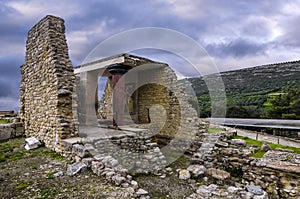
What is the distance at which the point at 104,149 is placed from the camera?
18.1 ft

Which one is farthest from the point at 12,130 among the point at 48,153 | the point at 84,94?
the point at 84,94

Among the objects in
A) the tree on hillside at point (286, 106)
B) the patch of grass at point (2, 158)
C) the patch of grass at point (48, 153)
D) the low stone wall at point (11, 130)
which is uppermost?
the tree on hillside at point (286, 106)

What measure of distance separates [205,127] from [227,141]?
5.13ft

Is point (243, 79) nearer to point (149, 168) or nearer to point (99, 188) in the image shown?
point (149, 168)

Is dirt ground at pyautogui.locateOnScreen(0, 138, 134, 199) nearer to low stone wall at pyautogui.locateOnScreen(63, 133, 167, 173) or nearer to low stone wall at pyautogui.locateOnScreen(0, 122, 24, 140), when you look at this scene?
low stone wall at pyautogui.locateOnScreen(63, 133, 167, 173)

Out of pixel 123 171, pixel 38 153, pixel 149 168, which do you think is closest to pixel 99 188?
pixel 123 171

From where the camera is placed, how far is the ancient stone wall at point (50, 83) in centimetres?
593

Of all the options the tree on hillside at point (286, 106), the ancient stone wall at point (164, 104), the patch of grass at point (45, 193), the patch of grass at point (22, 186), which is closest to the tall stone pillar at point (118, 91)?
the ancient stone wall at point (164, 104)

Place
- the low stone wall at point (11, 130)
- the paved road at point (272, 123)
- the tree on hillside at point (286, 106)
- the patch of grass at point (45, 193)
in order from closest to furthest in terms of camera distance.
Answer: the patch of grass at point (45, 193) < the low stone wall at point (11, 130) < the paved road at point (272, 123) < the tree on hillside at point (286, 106)

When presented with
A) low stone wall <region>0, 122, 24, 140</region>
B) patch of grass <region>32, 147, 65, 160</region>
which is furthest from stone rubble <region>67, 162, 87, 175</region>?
low stone wall <region>0, 122, 24, 140</region>

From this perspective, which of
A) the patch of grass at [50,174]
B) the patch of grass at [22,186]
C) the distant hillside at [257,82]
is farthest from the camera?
the distant hillside at [257,82]

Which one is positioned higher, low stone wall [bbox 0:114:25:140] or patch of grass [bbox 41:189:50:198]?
low stone wall [bbox 0:114:25:140]

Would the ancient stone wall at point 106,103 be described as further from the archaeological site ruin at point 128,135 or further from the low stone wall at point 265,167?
the low stone wall at point 265,167

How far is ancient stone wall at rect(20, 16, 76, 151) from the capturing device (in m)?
5.93
